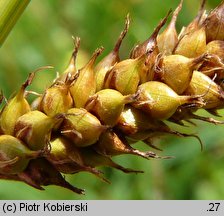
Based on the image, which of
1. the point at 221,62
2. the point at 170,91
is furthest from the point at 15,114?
the point at 221,62

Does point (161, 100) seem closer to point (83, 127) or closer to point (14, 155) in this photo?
point (83, 127)

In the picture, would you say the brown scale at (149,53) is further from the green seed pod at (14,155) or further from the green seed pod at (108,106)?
the green seed pod at (14,155)

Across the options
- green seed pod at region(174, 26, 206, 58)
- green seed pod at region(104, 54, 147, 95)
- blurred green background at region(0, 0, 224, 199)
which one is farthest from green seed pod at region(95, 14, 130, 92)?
blurred green background at region(0, 0, 224, 199)

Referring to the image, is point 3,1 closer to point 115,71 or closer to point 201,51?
point 115,71

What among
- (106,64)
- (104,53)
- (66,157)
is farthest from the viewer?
(104,53)

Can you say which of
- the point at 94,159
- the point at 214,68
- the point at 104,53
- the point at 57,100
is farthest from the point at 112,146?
the point at 104,53

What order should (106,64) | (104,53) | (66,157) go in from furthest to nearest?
(104,53) < (106,64) < (66,157)

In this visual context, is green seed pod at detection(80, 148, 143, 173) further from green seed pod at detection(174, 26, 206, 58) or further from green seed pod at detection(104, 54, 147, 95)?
green seed pod at detection(174, 26, 206, 58)
